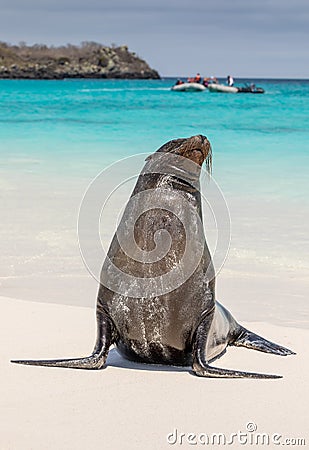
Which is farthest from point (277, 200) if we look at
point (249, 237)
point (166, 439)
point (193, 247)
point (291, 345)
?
point (166, 439)

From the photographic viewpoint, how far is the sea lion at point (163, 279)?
4.26 m

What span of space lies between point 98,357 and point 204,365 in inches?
21.3

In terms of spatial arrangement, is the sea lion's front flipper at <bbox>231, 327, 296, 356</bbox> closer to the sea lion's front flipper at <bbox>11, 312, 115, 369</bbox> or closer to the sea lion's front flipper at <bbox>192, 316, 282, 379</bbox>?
the sea lion's front flipper at <bbox>192, 316, 282, 379</bbox>

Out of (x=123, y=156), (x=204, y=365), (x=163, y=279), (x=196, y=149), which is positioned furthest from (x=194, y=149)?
(x=123, y=156)

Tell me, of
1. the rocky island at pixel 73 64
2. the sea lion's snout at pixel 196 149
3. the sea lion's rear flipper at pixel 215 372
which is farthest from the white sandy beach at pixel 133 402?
the rocky island at pixel 73 64

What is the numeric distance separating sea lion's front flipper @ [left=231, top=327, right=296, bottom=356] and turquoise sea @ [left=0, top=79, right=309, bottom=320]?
6.62 ft

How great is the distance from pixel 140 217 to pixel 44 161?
12.4 metres

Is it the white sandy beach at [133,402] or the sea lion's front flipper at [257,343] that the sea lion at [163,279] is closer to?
the white sandy beach at [133,402]

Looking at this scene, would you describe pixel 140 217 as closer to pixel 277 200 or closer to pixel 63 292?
pixel 63 292

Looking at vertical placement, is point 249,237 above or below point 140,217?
below

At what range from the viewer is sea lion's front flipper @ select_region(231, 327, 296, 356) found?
4.82m

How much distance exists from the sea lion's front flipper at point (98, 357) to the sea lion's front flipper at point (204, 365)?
1.47 ft

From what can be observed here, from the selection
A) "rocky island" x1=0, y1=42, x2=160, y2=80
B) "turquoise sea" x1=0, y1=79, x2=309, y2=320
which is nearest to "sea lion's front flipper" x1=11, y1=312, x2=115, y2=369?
"turquoise sea" x1=0, y1=79, x2=309, y2=320

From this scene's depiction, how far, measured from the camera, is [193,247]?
14.2 feet
